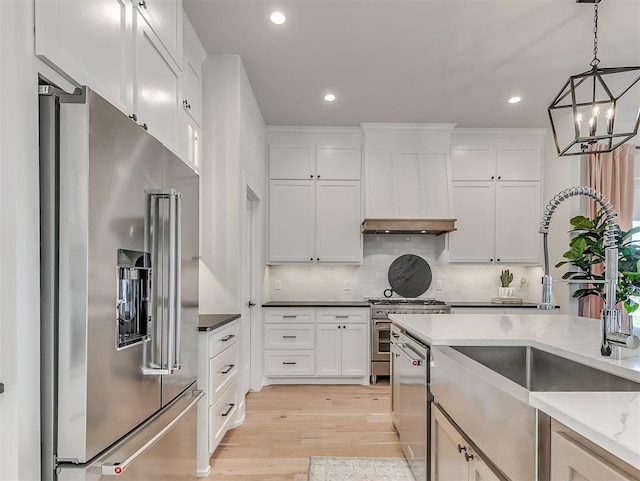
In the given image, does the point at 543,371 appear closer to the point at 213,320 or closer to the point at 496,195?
the point at 213,320

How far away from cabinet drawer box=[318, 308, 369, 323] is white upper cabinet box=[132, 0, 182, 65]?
3.07 meters

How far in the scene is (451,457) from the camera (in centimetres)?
179

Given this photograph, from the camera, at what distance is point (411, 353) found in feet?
8.04

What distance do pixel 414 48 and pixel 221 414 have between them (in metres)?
2.96

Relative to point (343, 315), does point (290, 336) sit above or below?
below

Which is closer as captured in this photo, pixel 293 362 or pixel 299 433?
pixel 299 433

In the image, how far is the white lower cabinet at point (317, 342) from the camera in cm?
470

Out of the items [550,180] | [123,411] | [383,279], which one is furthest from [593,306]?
[123,411]

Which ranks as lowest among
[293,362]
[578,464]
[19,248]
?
[293,362]

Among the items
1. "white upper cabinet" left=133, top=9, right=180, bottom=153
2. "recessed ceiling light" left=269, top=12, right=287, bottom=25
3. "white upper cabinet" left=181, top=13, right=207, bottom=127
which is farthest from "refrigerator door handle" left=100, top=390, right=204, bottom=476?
"recessed ceiling light" left=269, top=12, right=287, bottom=25

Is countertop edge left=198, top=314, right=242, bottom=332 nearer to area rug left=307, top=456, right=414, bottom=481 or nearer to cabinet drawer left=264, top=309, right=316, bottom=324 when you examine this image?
area rug left=307, top=456, right=414, bottom=481

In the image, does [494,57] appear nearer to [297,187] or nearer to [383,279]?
[297,187]

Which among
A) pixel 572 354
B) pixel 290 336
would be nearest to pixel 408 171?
pixel 290 336

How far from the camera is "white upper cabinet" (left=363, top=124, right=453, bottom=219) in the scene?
498 centimetres
